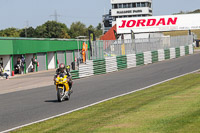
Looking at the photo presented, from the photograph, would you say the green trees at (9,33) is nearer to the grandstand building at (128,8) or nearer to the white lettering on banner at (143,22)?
the grandstand building at (128,8)

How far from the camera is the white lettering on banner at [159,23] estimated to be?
179 feet

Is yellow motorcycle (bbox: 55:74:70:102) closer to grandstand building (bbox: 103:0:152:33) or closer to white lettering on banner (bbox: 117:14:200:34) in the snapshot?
white lettering on banner (bbox: 117:14:200:34)

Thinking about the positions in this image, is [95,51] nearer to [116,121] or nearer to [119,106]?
[119,106]

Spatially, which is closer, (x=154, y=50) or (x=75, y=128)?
(x=75, y=128)

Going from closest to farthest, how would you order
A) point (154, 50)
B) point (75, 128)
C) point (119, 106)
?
point (75, 128), point (119, 106), point (154, 50)

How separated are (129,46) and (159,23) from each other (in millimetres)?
22356

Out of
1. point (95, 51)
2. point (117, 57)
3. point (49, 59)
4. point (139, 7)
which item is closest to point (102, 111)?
point (95, 51)

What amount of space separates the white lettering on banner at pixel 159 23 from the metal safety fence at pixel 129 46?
358 inches

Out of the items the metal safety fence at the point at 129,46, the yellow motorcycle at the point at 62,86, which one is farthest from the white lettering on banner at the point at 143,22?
the yellow motorcycle at the point at 62,86

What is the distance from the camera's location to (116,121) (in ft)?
29.0

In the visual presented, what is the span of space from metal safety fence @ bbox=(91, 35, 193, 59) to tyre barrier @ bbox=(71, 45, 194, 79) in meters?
0.48

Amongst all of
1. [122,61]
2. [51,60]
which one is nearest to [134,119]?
[122,61]

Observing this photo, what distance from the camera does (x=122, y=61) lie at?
106 ft

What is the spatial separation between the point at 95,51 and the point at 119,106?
17198 millimetres
